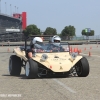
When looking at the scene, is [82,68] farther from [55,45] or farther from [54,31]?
[54,31]

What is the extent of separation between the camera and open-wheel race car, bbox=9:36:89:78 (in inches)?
470

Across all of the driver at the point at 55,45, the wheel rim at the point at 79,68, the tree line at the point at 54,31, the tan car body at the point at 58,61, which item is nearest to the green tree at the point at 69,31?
the tree line at the point at 54,31

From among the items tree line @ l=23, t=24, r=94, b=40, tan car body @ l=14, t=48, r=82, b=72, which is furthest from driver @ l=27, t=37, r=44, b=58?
tree line @ l=23, t=24, r=94, b=40

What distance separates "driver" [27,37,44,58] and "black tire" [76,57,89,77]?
1.56m

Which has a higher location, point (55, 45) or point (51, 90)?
point (55, 45)

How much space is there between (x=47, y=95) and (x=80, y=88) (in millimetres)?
1431

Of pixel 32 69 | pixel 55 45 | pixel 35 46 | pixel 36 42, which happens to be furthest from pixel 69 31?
pixel 32 69

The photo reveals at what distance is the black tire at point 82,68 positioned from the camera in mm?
12586

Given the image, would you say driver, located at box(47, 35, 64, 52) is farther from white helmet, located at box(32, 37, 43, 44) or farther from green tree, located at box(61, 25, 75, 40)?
green tree, located at box(61, 25, 75, 40)

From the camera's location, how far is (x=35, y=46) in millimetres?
13492

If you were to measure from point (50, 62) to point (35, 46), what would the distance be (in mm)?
1668

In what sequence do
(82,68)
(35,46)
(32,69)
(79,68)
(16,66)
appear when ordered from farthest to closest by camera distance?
1. (16,66)
2. (35,46)
3. (79,68)
4. (82,68)
5. (32,69)

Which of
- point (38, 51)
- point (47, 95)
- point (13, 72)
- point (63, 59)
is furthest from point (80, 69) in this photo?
point (47, 95)

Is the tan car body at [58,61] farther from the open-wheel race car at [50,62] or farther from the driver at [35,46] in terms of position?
the driver at [35,46]
